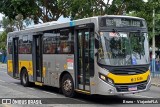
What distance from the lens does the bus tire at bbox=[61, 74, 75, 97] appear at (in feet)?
48.1

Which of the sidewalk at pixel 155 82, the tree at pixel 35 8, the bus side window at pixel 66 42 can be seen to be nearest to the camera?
the bus side window at pixel 66 42

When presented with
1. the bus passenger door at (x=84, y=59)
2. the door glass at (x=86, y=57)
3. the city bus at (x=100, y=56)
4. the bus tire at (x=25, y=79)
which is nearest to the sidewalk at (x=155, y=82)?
the bus tire at (x=25, y=79)

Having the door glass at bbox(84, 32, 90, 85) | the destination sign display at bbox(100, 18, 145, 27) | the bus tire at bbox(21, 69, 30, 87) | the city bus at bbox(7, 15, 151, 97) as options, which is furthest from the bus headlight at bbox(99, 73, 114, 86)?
the bus tire at bbox(21, 69, 30, 87)

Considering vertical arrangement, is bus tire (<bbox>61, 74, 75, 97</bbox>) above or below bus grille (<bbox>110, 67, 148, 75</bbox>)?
below

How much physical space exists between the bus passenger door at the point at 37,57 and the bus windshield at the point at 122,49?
5.28m

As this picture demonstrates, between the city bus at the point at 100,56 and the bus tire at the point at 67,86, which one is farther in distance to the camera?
the bus tire at the point at 67,86

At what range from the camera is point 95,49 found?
42.5ft

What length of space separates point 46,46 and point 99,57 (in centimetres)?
451

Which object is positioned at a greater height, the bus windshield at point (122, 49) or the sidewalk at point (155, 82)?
the bus windshield at point (122, 49)

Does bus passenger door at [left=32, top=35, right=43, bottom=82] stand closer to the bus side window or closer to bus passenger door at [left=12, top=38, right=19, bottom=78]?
the bus side window

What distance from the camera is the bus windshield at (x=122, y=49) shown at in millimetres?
12836

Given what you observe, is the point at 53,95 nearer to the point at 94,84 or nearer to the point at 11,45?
the point at 94,84

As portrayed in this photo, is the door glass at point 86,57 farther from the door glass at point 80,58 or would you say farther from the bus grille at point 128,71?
the bus grille at point 128,71

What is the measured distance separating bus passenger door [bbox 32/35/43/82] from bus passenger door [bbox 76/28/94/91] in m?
3.72
